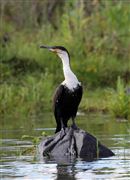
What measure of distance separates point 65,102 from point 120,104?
3810 mm

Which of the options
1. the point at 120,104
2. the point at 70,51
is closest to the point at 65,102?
the point at 120,104

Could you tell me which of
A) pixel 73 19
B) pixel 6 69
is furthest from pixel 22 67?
pixel 73 19

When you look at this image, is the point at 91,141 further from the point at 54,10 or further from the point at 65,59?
the point at 54,10

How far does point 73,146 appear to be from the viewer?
11805 mm

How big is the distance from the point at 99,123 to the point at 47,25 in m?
9.26

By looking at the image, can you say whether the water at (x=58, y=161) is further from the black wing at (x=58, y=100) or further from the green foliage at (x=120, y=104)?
the black wing at (x=58, y=100)

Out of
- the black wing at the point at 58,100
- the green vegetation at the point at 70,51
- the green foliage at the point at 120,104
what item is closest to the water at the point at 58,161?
the green foliage at the point at 120,104

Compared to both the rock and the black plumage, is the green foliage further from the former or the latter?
the rock

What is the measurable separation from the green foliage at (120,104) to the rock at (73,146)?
12.9 ft

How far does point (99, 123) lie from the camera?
1558cm

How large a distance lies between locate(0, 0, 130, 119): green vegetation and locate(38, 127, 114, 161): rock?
5547mm

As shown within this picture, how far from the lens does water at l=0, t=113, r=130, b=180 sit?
9914 mm

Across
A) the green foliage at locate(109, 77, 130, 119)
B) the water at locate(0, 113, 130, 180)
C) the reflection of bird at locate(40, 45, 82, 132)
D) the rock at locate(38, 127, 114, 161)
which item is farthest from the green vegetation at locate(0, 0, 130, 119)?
the rock at locate(38, 127, 114, 161)

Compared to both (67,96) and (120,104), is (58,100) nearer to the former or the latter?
(67,96)
